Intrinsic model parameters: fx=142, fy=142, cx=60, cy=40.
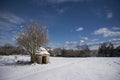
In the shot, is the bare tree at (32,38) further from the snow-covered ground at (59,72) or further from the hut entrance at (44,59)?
the snow-covered ground at (59,72)

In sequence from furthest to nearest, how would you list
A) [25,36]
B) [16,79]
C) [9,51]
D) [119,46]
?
[9,51] → [119,46] → [25,36] → [16,79]

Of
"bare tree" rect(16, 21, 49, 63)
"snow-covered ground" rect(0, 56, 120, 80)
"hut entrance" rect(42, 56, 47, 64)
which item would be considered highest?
"bare tree" rect(16, 21, 49, 63)

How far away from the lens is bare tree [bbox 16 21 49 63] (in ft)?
100

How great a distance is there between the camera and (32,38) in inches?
1224

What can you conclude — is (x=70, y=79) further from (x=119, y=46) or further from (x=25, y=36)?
(x=119, y=46)

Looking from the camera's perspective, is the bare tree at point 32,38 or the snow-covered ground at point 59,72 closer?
the snow-covered ground at point 59,72

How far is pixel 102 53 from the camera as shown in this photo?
90.3 metres

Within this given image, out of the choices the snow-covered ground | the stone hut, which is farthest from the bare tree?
the snow-covered ground

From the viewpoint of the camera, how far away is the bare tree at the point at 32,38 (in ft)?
100

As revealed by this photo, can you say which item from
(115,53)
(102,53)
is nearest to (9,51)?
(102,53)

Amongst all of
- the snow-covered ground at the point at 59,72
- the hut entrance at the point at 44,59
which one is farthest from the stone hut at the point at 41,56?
the snow-covered ground at the point at 59,72

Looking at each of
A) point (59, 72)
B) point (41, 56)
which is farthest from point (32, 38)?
point (59, 72)

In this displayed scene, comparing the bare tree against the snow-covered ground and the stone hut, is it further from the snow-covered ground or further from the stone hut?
the snow-covered ground

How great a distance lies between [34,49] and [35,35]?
122 inches
